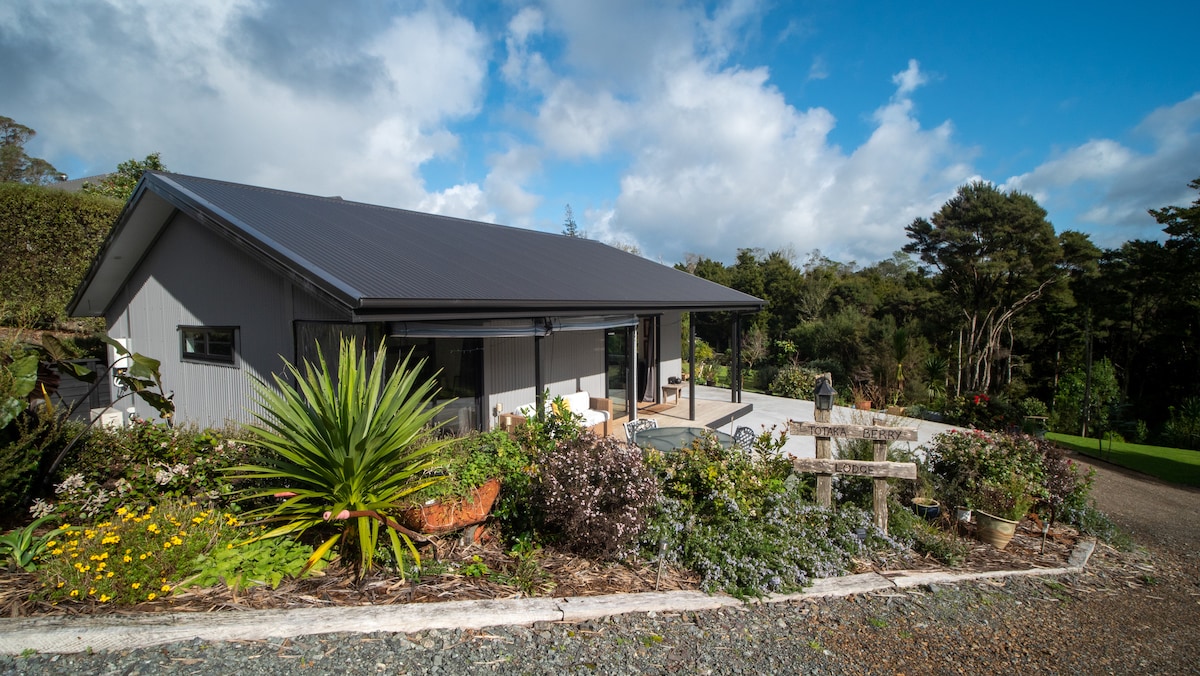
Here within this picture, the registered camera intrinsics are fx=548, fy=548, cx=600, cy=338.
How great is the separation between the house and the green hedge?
11.3ft

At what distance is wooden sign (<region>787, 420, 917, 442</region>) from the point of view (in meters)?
5.44

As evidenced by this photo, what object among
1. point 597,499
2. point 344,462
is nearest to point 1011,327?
point 597,499

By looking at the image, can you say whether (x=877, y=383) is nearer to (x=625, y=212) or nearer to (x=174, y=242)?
(x=174, y=242)

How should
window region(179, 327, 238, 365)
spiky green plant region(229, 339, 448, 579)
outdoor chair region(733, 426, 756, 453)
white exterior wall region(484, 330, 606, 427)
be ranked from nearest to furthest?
1. spiky green plant region(229, 339, 448, 579)
2. outdoor chair region(733, 426, 756, 453)
3. window region(179, 327, 238, 365)
4. white exterior wall region(484, 330, 606, 427)

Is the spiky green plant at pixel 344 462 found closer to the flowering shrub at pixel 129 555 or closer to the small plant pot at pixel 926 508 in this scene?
the flowering shrub at pixel 129 555

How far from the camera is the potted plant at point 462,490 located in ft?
13.5

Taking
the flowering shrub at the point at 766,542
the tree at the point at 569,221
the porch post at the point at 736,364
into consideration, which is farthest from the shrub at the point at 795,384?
the tree at the point at 569,221

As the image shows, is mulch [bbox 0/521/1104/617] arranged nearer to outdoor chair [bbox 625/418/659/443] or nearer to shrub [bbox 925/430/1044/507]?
shrub [bbox 925/430/1044/507]

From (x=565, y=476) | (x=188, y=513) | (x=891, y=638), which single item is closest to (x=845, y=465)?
(x=891, y=638)

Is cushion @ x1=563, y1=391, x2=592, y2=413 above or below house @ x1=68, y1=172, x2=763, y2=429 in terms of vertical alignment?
below

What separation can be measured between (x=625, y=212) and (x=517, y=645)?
64830 millimetres

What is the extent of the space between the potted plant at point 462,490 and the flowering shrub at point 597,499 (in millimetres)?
430

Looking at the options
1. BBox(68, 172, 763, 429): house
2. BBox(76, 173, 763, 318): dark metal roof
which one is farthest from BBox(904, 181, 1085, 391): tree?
BBox(68, 172, 763, 429): house

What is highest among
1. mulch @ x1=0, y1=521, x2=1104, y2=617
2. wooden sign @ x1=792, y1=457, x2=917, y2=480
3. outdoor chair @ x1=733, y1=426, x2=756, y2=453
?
wooden sign @ x1=792, y1=457, x2=917, y2=480
